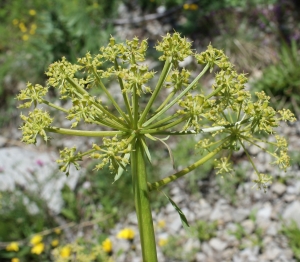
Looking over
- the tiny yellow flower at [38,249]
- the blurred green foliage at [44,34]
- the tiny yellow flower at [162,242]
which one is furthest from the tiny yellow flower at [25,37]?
the tiny yellow flower at [162,242]

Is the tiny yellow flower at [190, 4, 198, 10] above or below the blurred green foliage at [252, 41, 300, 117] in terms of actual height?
above

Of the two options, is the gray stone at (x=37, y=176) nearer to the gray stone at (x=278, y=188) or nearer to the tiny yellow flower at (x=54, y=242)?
the tiny yellow flower at (x=54, y=242)

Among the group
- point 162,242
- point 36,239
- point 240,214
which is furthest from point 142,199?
point 36,239

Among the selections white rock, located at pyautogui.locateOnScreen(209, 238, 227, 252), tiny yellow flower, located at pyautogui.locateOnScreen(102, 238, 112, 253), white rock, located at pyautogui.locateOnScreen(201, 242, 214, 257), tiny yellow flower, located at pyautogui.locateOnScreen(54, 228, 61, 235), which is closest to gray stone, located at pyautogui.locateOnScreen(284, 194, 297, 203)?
white rock, located at pyautogui.locateOnScreen(209, 238, 227, 252)

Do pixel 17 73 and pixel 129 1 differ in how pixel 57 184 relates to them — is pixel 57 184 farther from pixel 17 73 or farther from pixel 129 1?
pixel 129 1

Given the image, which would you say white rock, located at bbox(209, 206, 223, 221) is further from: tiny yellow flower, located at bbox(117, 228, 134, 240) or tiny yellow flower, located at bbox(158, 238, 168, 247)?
tiny yellow flower, located at bbox(117, 228, 134, 240)

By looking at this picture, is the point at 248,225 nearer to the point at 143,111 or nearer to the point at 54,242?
the point at 54,242

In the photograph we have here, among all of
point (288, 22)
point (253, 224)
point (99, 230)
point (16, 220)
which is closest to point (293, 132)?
point (253, 224)
